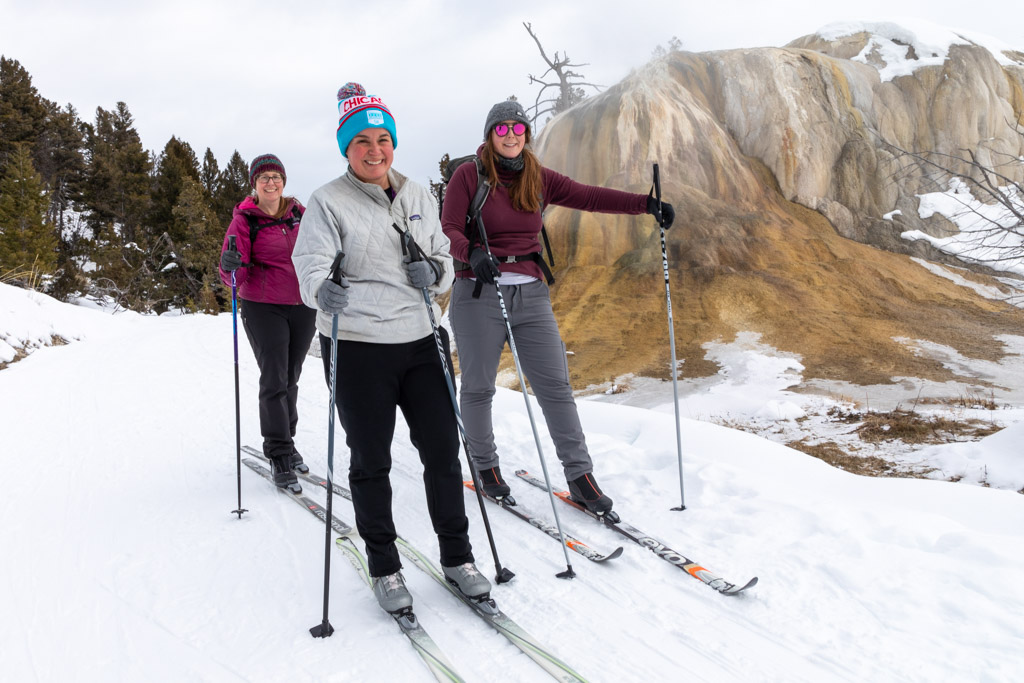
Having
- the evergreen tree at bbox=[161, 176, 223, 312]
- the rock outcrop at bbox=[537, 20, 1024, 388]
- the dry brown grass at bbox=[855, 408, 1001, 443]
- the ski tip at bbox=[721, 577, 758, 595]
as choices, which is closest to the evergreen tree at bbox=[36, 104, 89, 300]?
the evergreen tree at bbox=[161, 176, 223, 312]

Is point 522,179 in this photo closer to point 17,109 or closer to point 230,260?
point 230,260

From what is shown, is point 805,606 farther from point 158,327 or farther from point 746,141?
point 158,327

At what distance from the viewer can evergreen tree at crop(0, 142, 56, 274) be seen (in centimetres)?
2275

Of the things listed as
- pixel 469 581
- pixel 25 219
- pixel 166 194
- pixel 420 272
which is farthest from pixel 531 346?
pixel 166 194

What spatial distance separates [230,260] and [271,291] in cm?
33

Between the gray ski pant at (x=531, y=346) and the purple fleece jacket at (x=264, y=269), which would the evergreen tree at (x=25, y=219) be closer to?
the purple fleece jacket at (x=264, y=269)

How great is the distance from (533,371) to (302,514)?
1610 millimetres

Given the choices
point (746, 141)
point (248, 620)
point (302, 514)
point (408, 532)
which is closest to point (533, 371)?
point (408, 532)

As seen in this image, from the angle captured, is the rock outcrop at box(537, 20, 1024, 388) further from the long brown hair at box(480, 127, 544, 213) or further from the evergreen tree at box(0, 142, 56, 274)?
the evergreen tree at box(0, 142, 56, 274)

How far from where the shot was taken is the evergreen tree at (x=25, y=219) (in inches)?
896

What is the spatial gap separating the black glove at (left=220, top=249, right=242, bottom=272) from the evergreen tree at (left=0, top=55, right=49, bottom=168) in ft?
112

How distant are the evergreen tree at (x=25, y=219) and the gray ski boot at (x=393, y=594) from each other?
25.3 m

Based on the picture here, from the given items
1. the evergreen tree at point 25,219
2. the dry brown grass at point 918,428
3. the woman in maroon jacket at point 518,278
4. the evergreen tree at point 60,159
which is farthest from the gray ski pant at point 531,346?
the evergreen tree at point 60,159

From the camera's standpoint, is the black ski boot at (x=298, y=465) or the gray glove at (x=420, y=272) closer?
the gray glove at (x=420, y=272)
